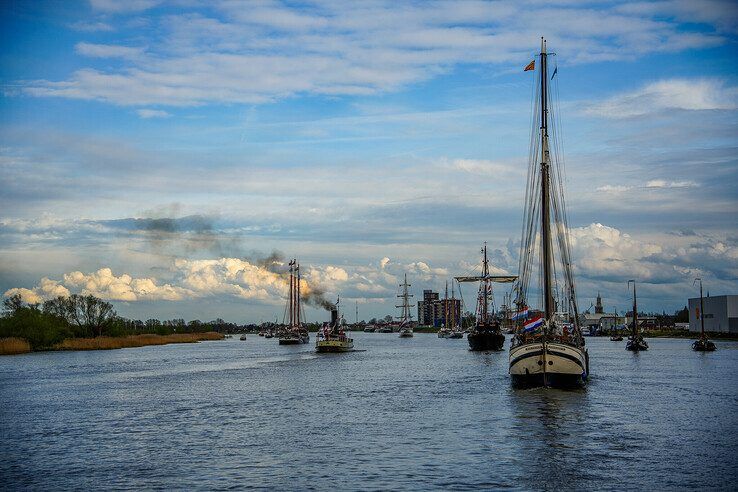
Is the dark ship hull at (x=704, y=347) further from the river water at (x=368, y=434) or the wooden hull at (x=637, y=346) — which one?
the river water at (x=368, y=434)

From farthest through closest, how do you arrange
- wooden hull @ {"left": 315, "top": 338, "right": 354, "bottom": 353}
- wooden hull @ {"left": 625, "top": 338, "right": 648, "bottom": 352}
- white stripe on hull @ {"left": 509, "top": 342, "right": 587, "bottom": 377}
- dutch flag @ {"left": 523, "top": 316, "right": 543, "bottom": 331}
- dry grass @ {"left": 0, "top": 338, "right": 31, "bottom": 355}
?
wooden hull @ {"left": 625, "top": 338, "right": 648, "bottom": 352} → wooden hull @ {"left": 315, "top": 338, "right": 354, "bottom": 353} → dry grass @ {"left": 0, "top": 338, "right": 31, "bottom": 355} → dutch flag @ {"left": 523, "top": 316, "right": 543, "bottom": 331} → white stripe on hull @ {"left": 509, "top": 342, "right": 587, "bottom": 377}

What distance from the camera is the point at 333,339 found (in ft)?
467

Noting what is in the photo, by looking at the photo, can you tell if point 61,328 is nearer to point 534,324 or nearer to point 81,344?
point 81,344

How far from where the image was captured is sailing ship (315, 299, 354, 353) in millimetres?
138000

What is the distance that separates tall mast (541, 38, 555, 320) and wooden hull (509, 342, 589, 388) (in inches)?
125

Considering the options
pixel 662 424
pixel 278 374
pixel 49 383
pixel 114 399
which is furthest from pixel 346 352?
pixel 662 424

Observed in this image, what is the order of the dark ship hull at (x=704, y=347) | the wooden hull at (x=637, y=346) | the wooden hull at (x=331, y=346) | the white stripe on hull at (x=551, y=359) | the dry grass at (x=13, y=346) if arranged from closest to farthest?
the white stripe on hull at (x=551, y=359), the dry grass at (x=13, y=346), the dark ship hull at (x=704, y=347), the wooden hull at (x=331, y=346), the wooden hull at (x=637, y=346)

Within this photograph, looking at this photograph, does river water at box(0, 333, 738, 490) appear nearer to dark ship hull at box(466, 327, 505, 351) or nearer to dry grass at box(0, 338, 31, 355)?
dry grass at box(0, 338, 31, 355)

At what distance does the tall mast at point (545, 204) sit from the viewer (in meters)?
62.1

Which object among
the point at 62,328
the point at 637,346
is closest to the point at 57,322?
the point at 62,328

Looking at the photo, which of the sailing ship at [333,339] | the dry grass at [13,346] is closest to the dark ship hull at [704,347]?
the sailing ship at [333,339]

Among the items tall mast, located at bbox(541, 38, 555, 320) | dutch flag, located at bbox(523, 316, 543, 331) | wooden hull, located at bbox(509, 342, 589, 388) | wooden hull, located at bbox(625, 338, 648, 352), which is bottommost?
wooden hull, located at bbox(625, 338, 648, 352)

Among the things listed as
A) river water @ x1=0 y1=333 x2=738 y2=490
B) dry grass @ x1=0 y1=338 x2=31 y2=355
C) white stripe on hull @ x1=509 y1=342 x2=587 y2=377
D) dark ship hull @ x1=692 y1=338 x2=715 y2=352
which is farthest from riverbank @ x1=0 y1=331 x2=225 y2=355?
dark ship hull @ x1=692 y1=338 x2=715 y2=352

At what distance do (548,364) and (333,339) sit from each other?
8685cm
